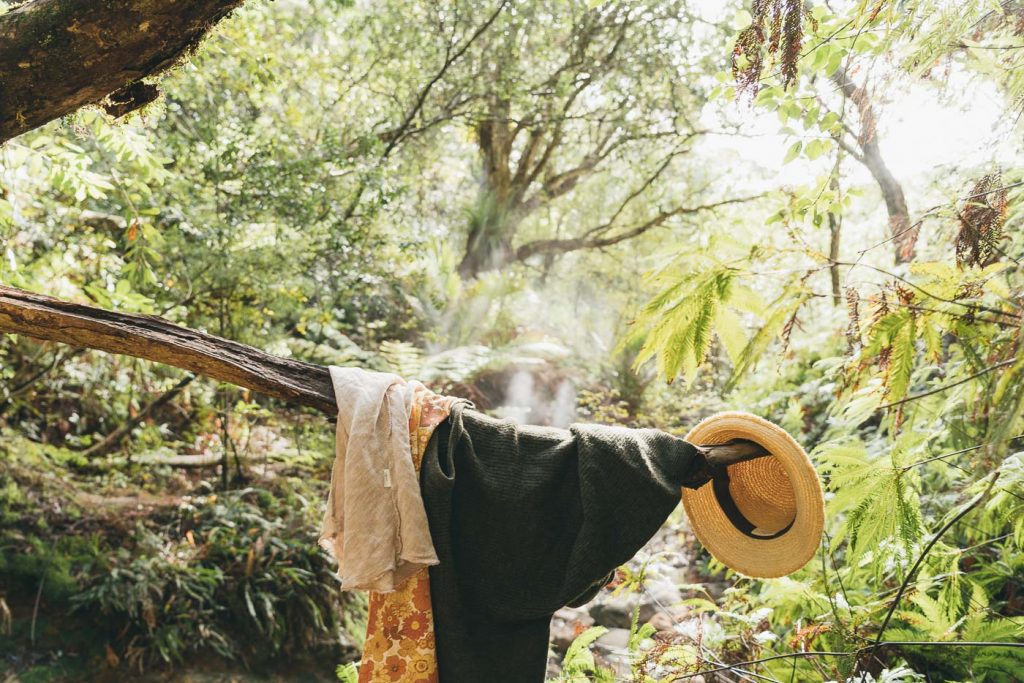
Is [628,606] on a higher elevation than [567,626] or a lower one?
higher

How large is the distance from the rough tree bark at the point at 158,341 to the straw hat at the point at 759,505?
112 centimetres

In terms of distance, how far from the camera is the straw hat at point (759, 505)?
1.62 m

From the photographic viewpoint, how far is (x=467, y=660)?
171cm

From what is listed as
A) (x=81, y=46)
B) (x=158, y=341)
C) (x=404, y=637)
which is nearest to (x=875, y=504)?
(x=404, y=637)

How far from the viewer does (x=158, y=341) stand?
5.82 ft

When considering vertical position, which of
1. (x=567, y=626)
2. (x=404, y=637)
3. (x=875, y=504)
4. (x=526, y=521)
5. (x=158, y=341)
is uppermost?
(x=158, y=341)

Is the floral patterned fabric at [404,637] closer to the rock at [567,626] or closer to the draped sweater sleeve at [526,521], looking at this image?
the draped sweater sleeve at [526,521]

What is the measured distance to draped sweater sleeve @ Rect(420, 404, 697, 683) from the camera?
62.6 inches

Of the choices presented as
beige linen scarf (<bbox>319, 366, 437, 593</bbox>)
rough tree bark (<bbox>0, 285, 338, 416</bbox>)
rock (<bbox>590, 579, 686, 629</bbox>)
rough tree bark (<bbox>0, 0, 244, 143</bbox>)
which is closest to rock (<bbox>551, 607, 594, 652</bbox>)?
rock (<bbox>590, 579, 686, 629</bbox>)

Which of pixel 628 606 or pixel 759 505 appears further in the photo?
pixel 628 606

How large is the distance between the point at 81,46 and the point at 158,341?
776 millimetres

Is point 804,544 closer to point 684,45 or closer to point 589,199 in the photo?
point 684,45

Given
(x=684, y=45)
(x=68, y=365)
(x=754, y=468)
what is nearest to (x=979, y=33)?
(x=754, y=468)

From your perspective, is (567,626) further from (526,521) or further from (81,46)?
(81,46)
